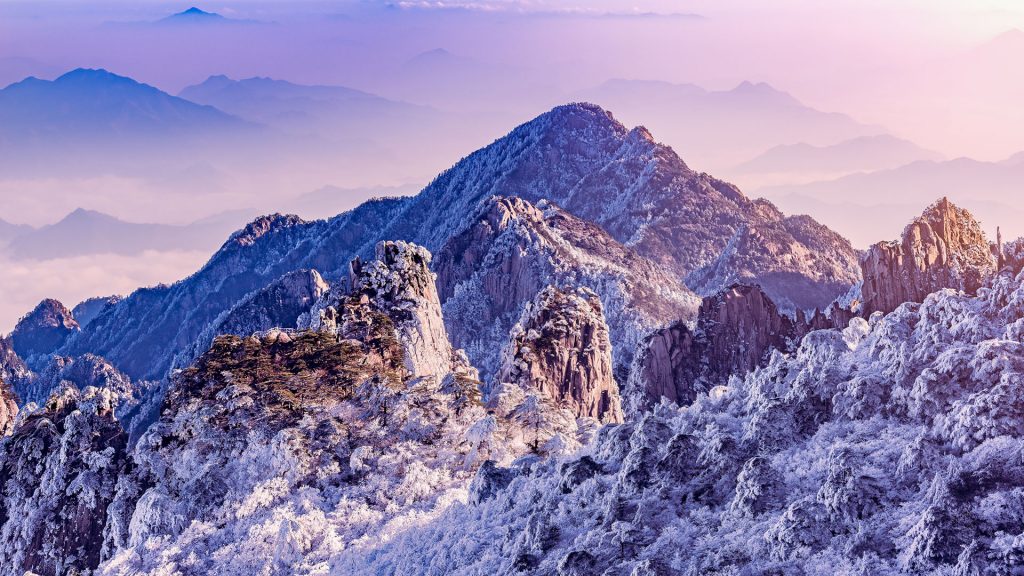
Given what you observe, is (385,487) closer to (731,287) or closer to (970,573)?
(970,573)

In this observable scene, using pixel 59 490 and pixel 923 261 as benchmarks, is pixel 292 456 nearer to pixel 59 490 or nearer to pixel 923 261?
pixel 59 490

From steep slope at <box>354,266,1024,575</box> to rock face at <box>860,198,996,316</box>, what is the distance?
84184mm

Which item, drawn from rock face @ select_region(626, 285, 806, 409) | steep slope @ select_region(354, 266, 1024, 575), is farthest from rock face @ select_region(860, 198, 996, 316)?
steep slope @ select_region(354, 266, 1024, 575)

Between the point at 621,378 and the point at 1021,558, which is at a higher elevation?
the point at 1021,558

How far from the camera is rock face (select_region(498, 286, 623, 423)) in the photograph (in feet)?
431

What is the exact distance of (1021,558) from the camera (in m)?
33.7

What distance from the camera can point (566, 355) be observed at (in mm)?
135750

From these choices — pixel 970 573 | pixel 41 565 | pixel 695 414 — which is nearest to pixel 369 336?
pixel 41 565

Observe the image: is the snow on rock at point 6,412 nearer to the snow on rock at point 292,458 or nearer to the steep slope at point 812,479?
the snow on rock at point 292,458

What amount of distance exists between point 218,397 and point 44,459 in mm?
18540

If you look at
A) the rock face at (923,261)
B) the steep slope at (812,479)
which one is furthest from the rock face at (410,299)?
the rock face at (923,261)

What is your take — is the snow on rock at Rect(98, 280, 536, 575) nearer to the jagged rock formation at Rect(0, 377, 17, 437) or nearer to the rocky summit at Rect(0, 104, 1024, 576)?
the rocky summit at Rect(0, 104, 1024, 576)

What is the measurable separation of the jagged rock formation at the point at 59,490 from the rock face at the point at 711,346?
77.2 metres

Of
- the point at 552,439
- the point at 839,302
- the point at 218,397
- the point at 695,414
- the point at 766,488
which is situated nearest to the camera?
the point at 766,488
